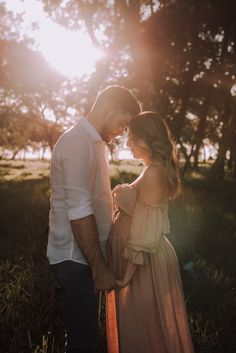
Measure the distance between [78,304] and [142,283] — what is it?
2.03ft

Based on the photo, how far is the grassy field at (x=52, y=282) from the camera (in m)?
4.25

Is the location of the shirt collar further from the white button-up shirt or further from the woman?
the woman

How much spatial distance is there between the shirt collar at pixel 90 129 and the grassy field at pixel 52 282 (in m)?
1.89

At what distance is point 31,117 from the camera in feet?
139

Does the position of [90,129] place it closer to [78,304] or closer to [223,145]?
[78,304]

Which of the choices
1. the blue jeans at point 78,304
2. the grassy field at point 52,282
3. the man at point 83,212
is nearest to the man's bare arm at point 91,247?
the man at point 83,212

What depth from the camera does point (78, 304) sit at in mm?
2789

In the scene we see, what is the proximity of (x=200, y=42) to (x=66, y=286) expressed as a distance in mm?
12871

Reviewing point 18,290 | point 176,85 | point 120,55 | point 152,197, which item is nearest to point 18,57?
point 120,55

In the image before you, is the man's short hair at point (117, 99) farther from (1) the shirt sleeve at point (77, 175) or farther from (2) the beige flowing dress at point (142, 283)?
(2) the beige flowing dress at point (142, 283)

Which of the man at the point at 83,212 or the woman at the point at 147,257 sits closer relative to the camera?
the man at the point at 83,212

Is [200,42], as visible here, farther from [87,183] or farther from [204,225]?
[87,183]

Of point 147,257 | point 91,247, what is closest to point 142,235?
point 147,257

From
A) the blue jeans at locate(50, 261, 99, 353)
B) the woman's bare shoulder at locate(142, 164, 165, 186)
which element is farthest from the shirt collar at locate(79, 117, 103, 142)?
the blue jeans at locate(50, 261, 99, 353)
